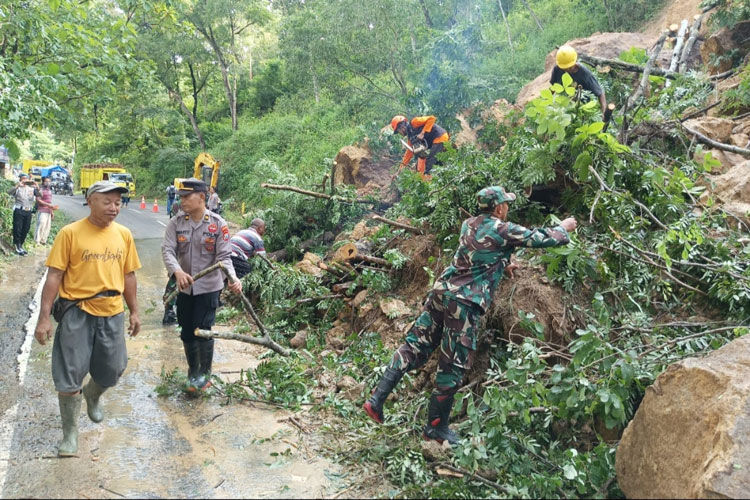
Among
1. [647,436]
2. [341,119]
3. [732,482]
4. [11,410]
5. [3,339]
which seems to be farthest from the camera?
[341,119]

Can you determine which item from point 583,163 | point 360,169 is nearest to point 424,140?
point 360,169

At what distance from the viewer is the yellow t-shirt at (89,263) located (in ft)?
12.9

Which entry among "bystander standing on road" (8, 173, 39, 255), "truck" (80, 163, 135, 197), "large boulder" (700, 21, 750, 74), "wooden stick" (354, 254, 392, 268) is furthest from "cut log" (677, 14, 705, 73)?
"truck" (80, 163, 135, 197)

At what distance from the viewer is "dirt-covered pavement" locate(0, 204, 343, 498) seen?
358 centimetres

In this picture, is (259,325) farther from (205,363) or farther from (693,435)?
(693,435)

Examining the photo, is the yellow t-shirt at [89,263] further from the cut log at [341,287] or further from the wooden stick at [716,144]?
the wooden stick at [716,144]

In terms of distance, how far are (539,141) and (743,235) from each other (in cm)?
223

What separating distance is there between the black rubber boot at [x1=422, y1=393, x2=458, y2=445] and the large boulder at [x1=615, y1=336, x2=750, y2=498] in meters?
1.22

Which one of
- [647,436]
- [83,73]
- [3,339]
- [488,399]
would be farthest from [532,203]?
[83,73]

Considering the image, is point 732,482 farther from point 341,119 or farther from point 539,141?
point 341,119

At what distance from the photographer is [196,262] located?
204 inches

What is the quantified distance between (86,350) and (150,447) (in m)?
0.84

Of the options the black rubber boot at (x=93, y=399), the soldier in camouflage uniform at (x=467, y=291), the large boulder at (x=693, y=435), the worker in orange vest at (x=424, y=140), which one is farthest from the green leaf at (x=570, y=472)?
the worker in orange vest at (x=424, y=140)

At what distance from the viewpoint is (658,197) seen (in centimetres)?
555
